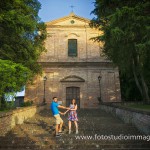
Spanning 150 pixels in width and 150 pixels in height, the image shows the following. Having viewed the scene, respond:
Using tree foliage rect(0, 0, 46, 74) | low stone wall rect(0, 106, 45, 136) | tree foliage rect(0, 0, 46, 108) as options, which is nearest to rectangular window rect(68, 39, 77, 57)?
tree foliage rect(0, 0, 46, 108)

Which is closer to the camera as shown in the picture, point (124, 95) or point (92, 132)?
point (92, 132)

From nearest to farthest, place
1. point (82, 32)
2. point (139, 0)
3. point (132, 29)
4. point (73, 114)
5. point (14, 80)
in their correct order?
1. point (14, 80)
2. point (73, 114)
3. point (132, 29)
4. point (139, 0)
5. point (82, 32)

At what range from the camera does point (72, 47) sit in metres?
26.1

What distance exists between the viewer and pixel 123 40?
10.7 m

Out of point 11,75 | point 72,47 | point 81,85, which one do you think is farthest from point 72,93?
point 11,75

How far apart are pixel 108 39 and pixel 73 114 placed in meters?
4.78

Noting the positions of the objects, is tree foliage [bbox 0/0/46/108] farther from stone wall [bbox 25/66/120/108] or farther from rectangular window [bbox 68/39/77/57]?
rectangular window [bbox 68/39/77/57]

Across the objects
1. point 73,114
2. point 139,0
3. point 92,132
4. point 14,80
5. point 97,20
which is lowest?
point 92,132

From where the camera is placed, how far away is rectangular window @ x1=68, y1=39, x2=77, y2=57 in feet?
84.8

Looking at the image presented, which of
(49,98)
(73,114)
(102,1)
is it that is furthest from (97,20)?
(49,98)

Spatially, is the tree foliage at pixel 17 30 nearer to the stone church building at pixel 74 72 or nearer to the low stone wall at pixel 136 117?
the stone church building at pixel 74 72

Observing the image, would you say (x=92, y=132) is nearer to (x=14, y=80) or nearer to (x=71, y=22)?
(x=14, y=80)

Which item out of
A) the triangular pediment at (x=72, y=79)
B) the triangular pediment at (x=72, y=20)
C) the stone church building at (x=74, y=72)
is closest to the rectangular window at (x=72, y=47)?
the stone church building at (x=74, y=72)

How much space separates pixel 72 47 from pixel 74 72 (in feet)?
10.8
